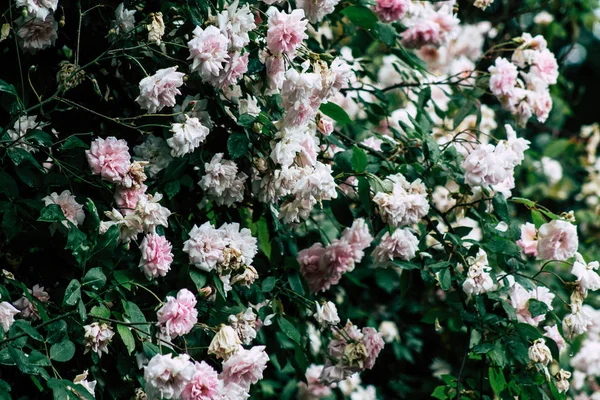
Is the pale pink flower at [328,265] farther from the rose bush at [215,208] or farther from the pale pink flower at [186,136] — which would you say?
the pale pink flower at [186,136]

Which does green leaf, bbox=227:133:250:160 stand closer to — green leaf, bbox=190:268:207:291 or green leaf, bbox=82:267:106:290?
green leaf, bbox=190:268:207:291

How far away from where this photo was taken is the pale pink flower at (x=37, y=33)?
167cm

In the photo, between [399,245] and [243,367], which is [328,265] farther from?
[243,367]

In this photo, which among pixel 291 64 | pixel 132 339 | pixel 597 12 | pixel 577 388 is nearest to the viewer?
pixel 132 339

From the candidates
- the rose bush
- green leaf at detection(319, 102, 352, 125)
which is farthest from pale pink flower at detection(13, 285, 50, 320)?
green leaf at detection(319, 102, 352, 125)

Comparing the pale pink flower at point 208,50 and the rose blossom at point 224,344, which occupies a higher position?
the pale pink flower at point 208,50

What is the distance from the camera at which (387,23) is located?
220 centimetres

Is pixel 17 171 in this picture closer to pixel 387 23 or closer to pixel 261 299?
pixel 261 299

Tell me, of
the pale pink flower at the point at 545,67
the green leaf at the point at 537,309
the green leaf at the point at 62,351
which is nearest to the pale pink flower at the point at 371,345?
the green leaf at the point at 537,309

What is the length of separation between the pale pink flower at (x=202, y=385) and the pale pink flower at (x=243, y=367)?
2.4 inches

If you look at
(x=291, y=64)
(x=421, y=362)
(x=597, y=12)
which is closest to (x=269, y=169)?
(x=291, y=64)

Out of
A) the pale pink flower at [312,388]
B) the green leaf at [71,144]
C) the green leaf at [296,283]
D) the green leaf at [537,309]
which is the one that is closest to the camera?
the green leaf at [71,144]

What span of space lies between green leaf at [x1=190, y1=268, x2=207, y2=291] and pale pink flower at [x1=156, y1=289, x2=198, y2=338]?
85 millimetres

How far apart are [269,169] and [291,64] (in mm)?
220
